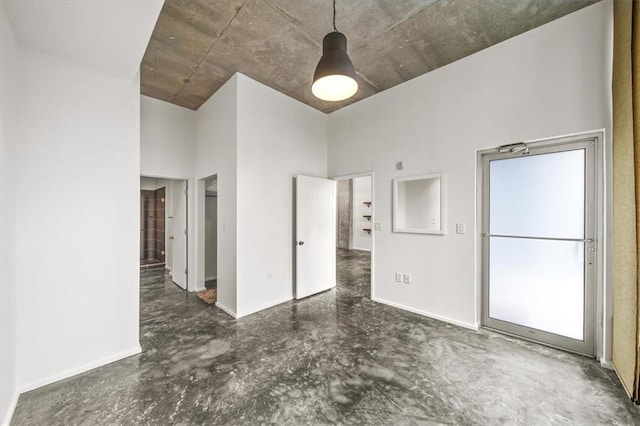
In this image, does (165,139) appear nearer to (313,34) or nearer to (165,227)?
(165,227)

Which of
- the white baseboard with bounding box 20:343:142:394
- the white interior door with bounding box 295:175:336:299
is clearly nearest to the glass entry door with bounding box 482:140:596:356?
the white interior door with bounding box 295:175:336:299

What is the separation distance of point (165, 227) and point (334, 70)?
5.75 meters

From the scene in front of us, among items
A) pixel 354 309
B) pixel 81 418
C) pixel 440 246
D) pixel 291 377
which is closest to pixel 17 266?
pixel 81 418

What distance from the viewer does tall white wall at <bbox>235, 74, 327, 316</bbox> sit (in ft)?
11.3

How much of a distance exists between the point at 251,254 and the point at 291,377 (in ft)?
5.80

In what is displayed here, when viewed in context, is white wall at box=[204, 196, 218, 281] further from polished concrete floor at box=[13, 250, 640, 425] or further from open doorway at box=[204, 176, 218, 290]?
polished concrete floor at box=[13, 250, 640, 425]

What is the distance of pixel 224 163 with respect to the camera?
365cm

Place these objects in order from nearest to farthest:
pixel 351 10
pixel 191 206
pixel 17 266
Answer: pixel 17 266 → pixel 351 10 → pixel 191 206

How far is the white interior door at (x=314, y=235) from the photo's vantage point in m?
4.07

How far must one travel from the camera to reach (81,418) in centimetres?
173

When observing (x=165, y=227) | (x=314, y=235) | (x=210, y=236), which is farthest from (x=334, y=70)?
(x=165, y=227)

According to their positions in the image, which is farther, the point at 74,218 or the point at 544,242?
the point at 544,242

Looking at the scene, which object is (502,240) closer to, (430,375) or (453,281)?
(453,281)

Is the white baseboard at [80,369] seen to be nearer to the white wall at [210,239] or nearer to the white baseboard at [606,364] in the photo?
the white wall at [210,239]
